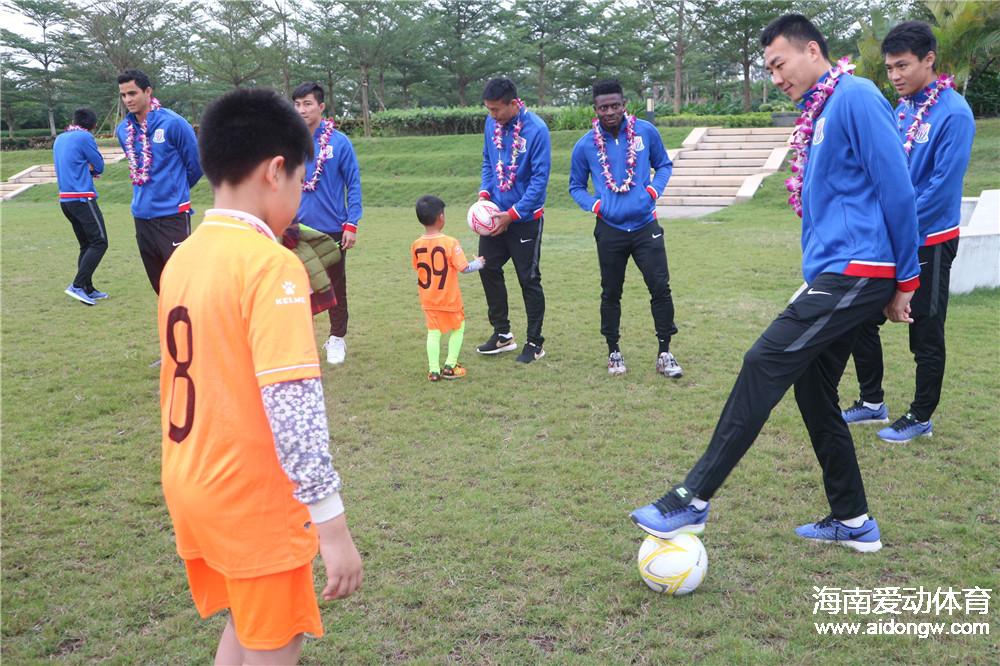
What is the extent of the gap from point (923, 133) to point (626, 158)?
221 cm

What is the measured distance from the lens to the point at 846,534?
3.79 meters

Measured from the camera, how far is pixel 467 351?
7.55 metres

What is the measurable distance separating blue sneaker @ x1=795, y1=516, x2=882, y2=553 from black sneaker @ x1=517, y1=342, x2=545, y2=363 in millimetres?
3486

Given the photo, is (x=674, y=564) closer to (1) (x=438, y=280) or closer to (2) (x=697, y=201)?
(1) (x=438, y=280)

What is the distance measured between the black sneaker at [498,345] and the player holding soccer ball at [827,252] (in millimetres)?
3972

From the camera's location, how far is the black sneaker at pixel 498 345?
7380 millimetres

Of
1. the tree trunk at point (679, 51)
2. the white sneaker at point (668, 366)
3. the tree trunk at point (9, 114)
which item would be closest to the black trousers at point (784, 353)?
the white sneaker at point (668, 366)

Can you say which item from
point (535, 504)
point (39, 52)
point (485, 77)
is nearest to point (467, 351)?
point (535, 504)

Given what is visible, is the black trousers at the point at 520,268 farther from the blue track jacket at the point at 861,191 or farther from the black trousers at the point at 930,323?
the blue track jacket at the point at 861,191

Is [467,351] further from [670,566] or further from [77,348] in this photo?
[670,566]

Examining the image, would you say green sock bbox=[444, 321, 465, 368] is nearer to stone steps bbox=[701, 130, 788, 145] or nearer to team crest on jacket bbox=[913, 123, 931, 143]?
team crest on jacket bbox=[913, 123, 931, 143]

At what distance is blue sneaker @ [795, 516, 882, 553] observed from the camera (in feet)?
12.3

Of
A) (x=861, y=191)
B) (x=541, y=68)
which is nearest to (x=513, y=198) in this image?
(x=861, y=191)

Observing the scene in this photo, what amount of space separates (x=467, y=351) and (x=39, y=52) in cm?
5094
